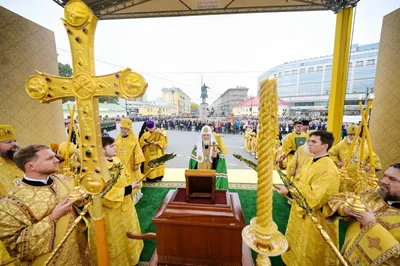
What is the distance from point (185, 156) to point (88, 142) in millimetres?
8190

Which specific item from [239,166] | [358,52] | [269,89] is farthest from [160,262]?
[358,52]

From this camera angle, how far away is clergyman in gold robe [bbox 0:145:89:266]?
52.2 inches

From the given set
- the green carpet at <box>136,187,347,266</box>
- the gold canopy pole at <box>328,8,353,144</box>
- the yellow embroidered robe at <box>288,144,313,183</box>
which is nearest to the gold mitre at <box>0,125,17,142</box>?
the green carpet at <box>136,187,347,266</box>

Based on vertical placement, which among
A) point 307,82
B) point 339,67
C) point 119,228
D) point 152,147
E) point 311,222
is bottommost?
Answer: point 119,228

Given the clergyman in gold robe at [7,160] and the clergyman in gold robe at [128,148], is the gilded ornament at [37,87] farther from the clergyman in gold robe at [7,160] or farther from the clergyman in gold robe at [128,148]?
the clergyman in gold robe at [128,148]

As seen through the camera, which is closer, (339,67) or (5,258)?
(5,258)

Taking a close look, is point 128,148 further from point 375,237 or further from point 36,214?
point 375,237

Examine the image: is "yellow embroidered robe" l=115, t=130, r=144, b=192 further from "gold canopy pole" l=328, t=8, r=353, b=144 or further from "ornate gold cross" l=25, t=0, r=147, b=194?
"gold canopy pole" l=328, t=8, r=353, b=144

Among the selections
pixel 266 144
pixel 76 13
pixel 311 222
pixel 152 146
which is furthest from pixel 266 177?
pixel 152 146

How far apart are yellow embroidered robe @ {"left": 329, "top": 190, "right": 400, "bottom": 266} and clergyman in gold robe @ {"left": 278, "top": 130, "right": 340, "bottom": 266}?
42cm

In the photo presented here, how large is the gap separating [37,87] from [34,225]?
3.58 feet

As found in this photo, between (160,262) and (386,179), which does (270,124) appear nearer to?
(160,262)

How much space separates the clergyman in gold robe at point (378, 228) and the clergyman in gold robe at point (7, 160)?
145 inches

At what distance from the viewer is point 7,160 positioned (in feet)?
7.71
